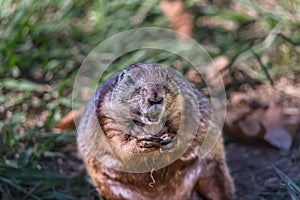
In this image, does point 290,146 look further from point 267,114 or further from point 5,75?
point 5,75

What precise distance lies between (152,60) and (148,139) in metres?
1.72

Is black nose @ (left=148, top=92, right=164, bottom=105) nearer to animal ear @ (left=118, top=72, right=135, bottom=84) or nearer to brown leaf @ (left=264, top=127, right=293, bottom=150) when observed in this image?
animal ear @ (left=118, top=72, right=135, bottom=84)

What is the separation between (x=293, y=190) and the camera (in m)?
3.12

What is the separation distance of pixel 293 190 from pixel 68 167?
117cm

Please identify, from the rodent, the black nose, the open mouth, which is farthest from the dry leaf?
the black nose

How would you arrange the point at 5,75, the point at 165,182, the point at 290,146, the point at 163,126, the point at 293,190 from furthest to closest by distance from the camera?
the point at 5,75, the point at 290,146, the point at 293,190, the point at 165,182, the point at 163,126

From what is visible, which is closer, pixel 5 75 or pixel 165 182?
pixel 165 182

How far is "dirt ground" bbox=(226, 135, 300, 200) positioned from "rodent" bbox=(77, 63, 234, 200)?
1.69 ft

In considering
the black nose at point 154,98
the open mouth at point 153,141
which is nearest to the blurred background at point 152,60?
the open mouth at point 153,141

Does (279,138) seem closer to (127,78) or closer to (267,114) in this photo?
(267,114)

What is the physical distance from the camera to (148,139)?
7.59 feet

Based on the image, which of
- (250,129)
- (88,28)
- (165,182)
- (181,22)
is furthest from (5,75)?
(165,182)

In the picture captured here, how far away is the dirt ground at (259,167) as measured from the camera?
3.57 metres

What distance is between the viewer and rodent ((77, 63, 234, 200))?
2.29 m
